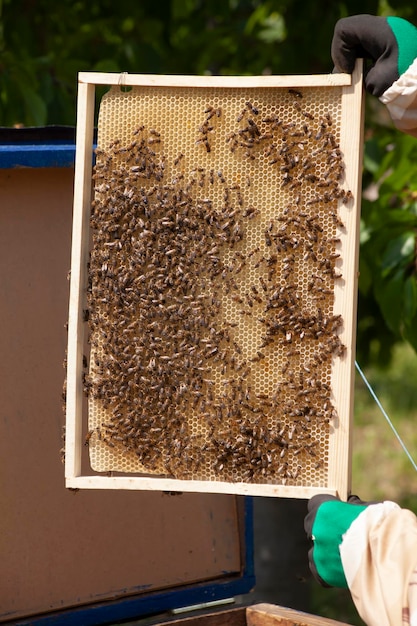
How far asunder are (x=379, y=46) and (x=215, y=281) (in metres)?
0.85

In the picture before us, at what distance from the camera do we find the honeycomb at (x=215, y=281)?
2.42 metres

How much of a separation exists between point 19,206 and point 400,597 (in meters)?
1.78

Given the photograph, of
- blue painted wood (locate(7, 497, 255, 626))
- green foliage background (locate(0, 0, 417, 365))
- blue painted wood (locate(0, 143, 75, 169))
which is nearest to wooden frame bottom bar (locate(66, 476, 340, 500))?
blue painted wood (locate(7, 497, 255, 626))

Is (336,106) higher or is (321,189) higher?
(336,106)

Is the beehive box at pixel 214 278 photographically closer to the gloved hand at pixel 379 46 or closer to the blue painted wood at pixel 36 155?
the gloved hand at pixel 379 46

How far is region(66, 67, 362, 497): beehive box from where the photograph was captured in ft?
7.90

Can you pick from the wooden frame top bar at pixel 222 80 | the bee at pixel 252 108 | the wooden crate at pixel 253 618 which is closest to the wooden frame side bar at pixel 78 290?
the wooden frame top bar at pixel 222 80

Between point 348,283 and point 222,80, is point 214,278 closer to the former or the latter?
point 348,283

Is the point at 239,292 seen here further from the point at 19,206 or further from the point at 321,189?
the point at 19,206

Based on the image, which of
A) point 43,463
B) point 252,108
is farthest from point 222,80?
point 43,463

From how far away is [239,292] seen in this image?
2.48 meters

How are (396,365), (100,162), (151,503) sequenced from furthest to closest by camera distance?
(396,365)
(151,503)
(100,162)

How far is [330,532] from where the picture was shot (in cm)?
221

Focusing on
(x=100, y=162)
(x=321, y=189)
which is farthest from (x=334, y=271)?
(x=100, y=162)
